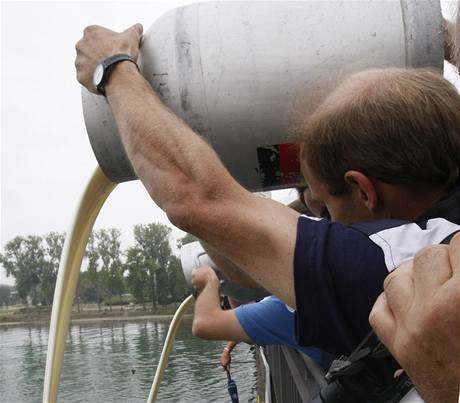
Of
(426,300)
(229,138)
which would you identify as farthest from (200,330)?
(426,300)

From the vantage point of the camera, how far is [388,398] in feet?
3.38

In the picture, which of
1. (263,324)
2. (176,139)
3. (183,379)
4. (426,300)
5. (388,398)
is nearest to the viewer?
(426,300)

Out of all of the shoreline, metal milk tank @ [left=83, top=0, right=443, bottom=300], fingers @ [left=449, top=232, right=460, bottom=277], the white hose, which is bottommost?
the shoreline

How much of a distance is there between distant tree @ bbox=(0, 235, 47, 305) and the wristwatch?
→ 69936mm

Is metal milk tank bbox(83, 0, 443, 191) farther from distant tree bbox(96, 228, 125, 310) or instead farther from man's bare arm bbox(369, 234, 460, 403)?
distant tree bbox(96, 228, 125, 310)

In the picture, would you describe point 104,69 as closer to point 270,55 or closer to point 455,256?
point 270,55

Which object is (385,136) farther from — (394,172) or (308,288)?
(308,288)

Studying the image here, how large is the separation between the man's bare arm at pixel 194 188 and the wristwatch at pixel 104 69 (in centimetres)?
2

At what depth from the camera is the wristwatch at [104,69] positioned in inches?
56.0

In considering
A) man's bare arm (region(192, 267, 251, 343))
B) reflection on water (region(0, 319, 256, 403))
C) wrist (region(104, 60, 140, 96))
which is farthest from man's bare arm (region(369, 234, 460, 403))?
reflection on water (region(0, 319, 256, 403))

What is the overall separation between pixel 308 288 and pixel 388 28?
65cm

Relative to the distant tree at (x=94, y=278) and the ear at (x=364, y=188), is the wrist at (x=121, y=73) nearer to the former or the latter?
the ear at (x=364, y=188)

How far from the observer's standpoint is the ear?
1198 mm

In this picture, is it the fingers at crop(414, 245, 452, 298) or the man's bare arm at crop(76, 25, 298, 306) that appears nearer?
the fingers at crop(414, 245, 452, 298)
